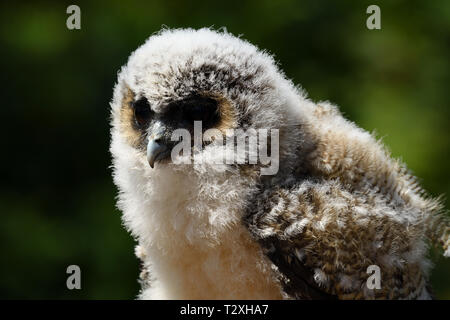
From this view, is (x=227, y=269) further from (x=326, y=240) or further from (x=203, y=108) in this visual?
(x=203, y=108)

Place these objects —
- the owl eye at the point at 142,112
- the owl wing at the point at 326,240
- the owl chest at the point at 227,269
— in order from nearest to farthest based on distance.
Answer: the owl wing at the point at 326,240 → the owl chest at the point at 227,269 → the owl eye at the point at 142,112

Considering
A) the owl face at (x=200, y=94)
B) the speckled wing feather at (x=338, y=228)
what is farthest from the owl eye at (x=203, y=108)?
the speckled wing feather at (x=338, y=228)

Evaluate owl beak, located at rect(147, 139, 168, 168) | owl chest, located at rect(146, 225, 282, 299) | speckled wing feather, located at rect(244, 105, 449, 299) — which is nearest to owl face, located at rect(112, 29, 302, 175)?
owl beak, located at rect(147, 139, 168, 168)

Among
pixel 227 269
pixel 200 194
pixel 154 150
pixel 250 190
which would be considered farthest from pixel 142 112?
pixel 227 269

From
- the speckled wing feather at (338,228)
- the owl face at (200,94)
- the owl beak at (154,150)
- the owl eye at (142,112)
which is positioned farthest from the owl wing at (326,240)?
the owl eye at (142,112)

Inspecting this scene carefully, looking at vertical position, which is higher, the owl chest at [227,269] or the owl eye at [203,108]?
the owl eye at [203,108]

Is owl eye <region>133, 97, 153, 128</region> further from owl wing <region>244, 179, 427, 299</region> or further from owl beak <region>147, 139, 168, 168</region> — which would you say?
owl wing <region>244, 179, 427, 299</region>

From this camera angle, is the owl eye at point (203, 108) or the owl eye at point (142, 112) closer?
the owl eye at point (203, 108)

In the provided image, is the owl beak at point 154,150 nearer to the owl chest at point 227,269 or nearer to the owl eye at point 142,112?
the owl eye at point 142,112

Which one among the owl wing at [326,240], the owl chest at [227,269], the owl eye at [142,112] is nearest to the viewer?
the owl wing at [326,240]
